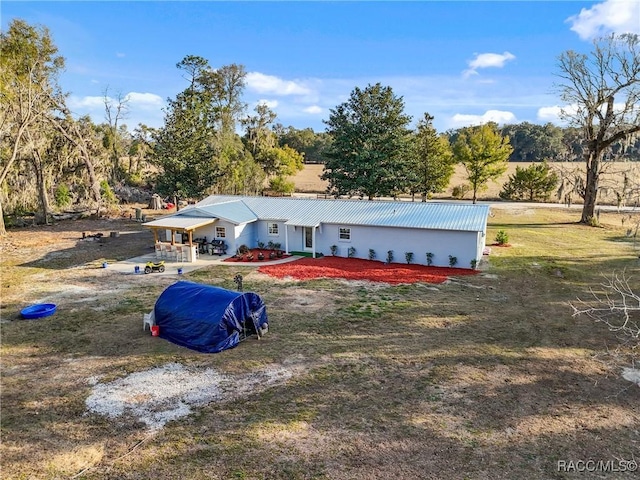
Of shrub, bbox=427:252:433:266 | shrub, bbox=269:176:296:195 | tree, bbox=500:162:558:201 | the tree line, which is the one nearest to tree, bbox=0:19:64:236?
the tree line

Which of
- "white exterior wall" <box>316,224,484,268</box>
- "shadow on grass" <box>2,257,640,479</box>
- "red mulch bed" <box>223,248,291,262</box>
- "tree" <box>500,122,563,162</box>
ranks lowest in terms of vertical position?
"shadow on grass" <box>2,257,640,479</box>

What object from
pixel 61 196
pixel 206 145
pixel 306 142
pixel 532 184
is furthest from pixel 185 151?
pixel 306 142

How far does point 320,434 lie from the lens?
830 cm

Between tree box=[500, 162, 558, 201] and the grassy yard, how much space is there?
1354 inches

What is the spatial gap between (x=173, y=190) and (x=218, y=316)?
2556cm

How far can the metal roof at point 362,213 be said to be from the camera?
2220 cm

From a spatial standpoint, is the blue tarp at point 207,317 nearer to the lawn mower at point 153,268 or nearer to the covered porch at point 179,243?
the lawn mower at point 153,268

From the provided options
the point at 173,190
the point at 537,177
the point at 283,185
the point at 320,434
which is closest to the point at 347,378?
the point at 320,434

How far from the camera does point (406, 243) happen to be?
2281 cm

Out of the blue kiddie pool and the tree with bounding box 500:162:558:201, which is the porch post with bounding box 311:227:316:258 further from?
the tree with bounding box 500:162:558:201

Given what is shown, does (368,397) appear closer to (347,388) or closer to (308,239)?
(347,388)

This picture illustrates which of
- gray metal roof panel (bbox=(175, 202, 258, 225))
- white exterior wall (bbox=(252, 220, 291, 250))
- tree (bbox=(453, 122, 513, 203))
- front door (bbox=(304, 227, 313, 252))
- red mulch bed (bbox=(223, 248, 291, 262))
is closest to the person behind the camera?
red mulch bed (bbox=(223, 248, 291, 262))

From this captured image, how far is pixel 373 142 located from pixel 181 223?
56.5 ft

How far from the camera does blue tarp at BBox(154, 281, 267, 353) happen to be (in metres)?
12.1
